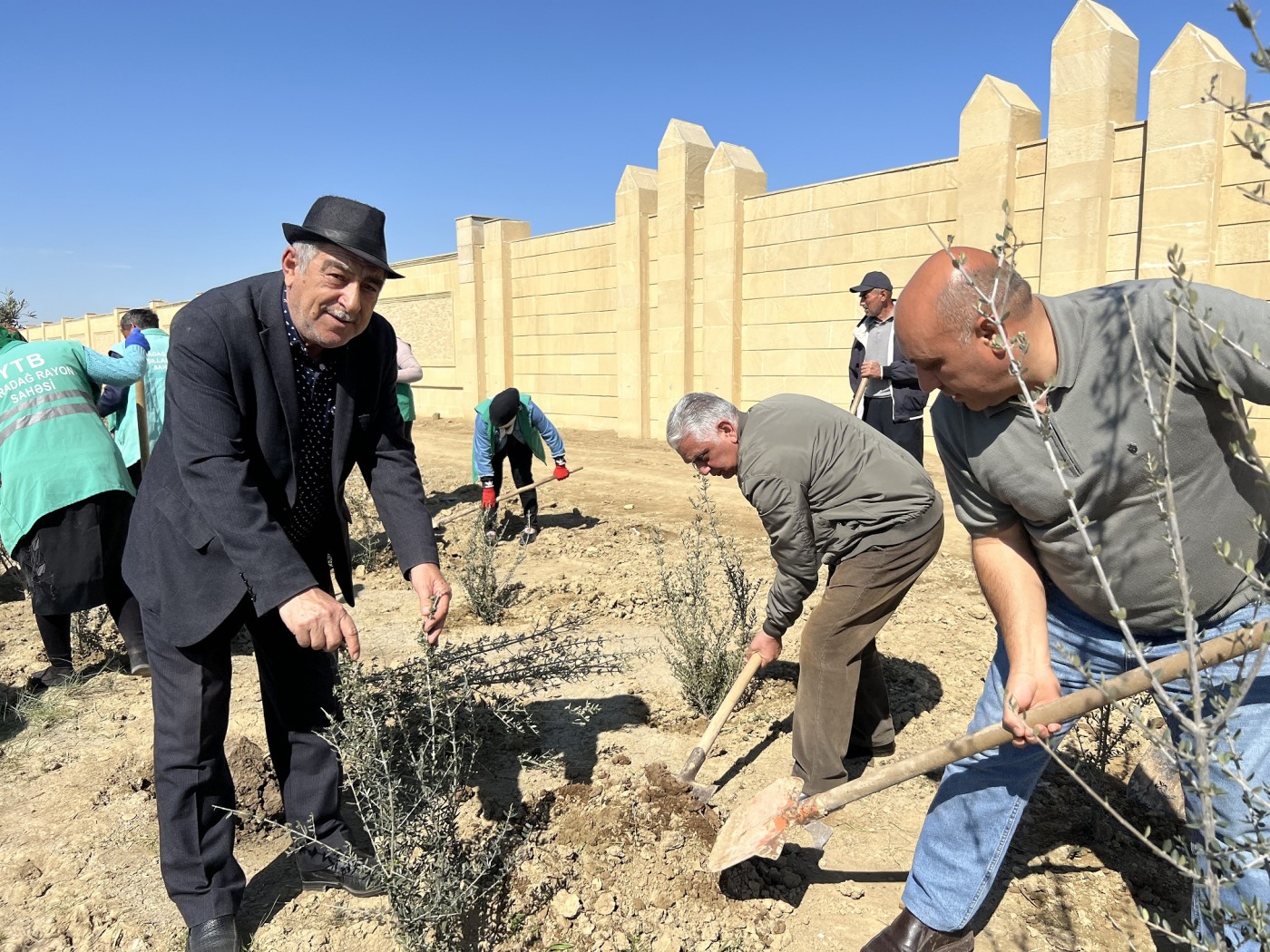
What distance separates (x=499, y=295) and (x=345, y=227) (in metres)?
13.5

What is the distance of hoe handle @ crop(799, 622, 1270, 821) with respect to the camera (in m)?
1.38

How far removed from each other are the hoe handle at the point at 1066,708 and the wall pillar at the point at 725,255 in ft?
30.4

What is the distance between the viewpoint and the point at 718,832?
2.69 metres

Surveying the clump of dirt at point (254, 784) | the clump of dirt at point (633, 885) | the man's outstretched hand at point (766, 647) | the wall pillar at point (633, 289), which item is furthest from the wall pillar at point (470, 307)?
the clump of dirt at point (633, 885)

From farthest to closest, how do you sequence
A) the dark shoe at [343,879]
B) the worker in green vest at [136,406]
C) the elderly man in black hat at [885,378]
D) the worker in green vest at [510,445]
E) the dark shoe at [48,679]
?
the worker in green vest at [510,445], the elderly man in black hat at [885,378], the worker in green vest at [136,406], the dark shoe at [48,679], the dark shoe at [343,879]

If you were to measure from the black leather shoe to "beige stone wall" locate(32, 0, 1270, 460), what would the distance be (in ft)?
21.2

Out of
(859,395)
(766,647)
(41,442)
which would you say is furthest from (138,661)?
(859,395)

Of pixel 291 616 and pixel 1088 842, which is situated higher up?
pixel 291 616

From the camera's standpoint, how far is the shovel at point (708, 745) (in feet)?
9.84

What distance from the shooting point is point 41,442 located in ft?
12.5

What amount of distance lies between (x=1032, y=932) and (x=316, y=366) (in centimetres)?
254

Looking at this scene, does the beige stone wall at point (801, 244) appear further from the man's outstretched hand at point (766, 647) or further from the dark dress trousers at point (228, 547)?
the dark dress trousers at point (228, 547)

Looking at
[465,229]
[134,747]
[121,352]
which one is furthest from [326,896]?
[465,229]

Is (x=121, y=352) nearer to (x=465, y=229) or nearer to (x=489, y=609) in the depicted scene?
(x=489, y=609)
